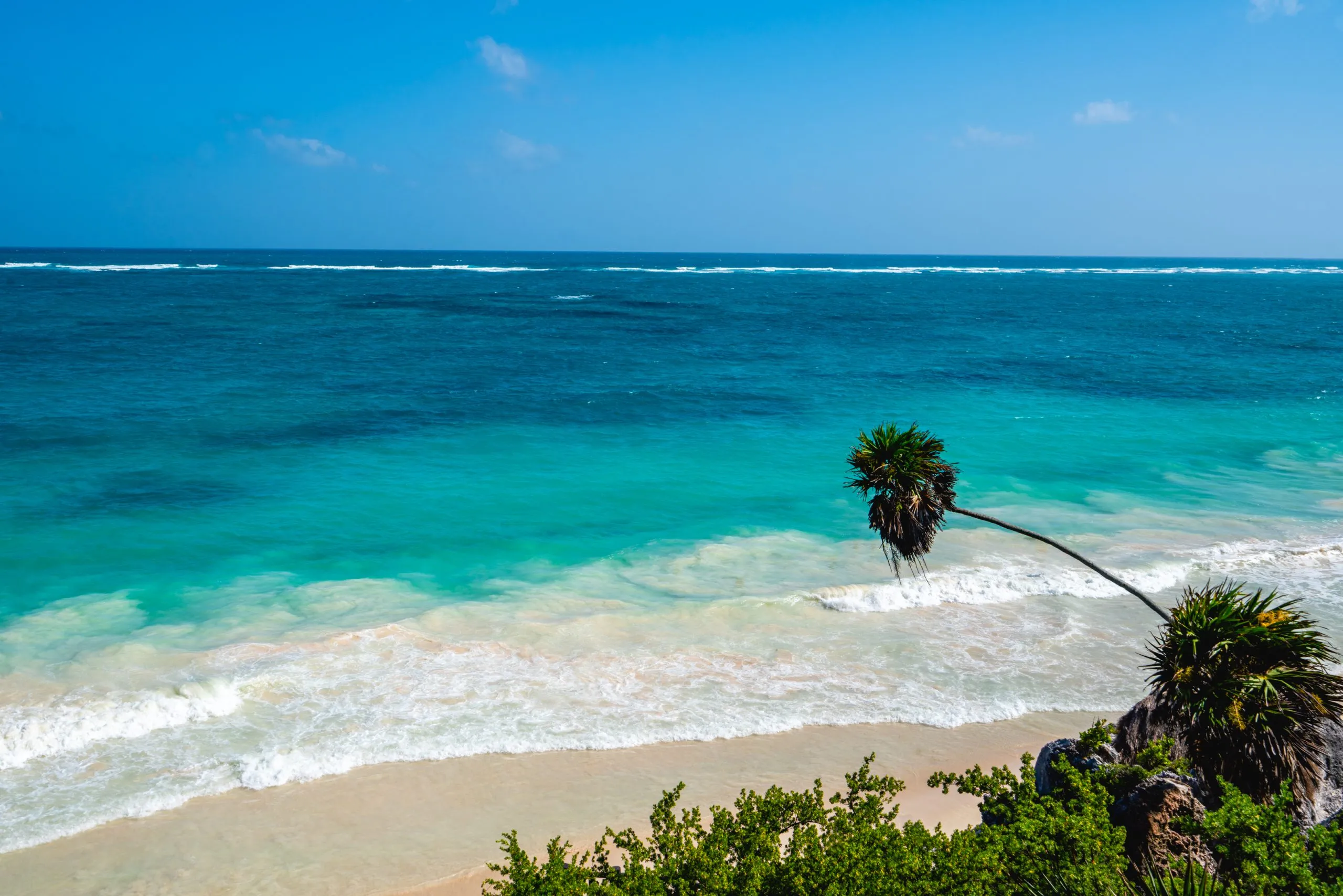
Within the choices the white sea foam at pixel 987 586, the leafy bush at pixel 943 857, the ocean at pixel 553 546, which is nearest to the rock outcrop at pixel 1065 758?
the leafy bush at pixel 943 857

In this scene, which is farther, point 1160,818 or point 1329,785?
point 1329,785

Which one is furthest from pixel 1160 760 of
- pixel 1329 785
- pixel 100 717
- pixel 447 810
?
pixel 100 717

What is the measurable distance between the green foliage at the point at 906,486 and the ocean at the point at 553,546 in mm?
5297

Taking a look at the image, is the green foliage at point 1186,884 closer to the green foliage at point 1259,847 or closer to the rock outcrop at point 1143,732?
the green foliage at point 1259,847

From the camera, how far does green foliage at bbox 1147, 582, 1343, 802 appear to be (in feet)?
38.3

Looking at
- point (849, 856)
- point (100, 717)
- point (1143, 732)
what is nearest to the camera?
point (849, 856)

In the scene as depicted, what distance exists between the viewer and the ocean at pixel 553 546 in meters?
17.9

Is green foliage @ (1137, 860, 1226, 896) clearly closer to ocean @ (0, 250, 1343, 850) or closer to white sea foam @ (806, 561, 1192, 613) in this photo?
ocean @ (0, 250, 1343, 850)

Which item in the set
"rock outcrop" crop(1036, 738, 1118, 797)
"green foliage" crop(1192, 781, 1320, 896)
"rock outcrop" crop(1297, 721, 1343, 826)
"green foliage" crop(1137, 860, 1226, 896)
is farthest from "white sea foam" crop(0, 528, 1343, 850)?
"green foliage" crop(1192, 781, 1320, 896)

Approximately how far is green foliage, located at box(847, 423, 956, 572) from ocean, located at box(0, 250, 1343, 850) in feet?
17.4

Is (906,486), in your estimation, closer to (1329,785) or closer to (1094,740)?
(1094,740)

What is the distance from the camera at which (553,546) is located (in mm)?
27875

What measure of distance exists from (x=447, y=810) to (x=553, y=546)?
521 inches

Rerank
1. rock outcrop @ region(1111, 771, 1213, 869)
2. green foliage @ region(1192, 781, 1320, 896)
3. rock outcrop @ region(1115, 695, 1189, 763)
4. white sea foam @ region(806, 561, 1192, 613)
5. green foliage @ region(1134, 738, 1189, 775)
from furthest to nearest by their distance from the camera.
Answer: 1. white sea foam @ region(806, 561, 1192, 613)
2. rock outcrop @ region(1115, 695, 1189, 763)
3. green foliage @ region(1134, 738, 1189, 775)
4. rock outcrop @ region(1111, 771, 1213, 869)
5. green foliage @ region(1192, 781, 1320, 896)
